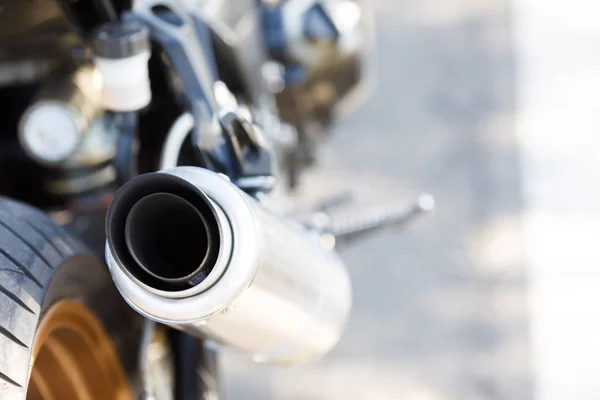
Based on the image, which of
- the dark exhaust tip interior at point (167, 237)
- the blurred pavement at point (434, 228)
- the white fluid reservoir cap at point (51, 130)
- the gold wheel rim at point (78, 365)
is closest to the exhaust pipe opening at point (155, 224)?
the dark exhaust tip interior at point (167, 237)

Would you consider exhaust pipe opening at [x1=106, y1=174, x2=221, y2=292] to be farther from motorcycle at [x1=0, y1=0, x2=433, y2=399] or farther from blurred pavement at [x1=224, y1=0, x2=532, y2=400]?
blurred pavement at [x1=224, y1=0, x2=532, y2=400]

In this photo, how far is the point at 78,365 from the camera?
23.9 inches

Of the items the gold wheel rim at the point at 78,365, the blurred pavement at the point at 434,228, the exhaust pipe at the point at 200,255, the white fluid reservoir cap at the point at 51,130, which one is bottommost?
the blurred pavement at the point at 434,228

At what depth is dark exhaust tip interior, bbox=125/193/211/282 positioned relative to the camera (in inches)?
16.3

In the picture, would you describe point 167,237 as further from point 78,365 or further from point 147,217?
point 78,365

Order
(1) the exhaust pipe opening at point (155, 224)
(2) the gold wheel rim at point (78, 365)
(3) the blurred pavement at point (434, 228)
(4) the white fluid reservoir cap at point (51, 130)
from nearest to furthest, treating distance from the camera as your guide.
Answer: (1) the exhaust pipe opening at point (155, 224) < (2) the gold wheel rim at point (78, 365) < (4) the white fluid reservoir cap at point (51, 130) < (3) the blurred pavement at point (434, 228)

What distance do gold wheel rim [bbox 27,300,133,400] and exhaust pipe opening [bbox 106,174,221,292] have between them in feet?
0.50

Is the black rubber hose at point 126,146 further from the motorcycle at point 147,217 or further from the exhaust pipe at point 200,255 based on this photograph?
the exhaust pipe at point 200,255

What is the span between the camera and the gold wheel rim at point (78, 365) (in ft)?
1.89

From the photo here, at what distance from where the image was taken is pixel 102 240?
80cm

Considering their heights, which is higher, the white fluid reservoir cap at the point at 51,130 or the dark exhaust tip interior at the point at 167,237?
the dark exhaust tip interior at the point at 167,237

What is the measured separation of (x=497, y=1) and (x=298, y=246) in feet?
4.75

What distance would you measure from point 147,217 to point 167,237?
0.08 ft

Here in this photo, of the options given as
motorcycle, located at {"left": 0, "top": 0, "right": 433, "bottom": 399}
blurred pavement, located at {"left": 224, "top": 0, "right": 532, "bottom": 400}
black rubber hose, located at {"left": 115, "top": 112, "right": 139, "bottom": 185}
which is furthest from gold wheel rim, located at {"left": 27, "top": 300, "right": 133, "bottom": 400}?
blurred pavement, located at {"left": 224, "top": 0, "right": 532, "bottom": 400}
